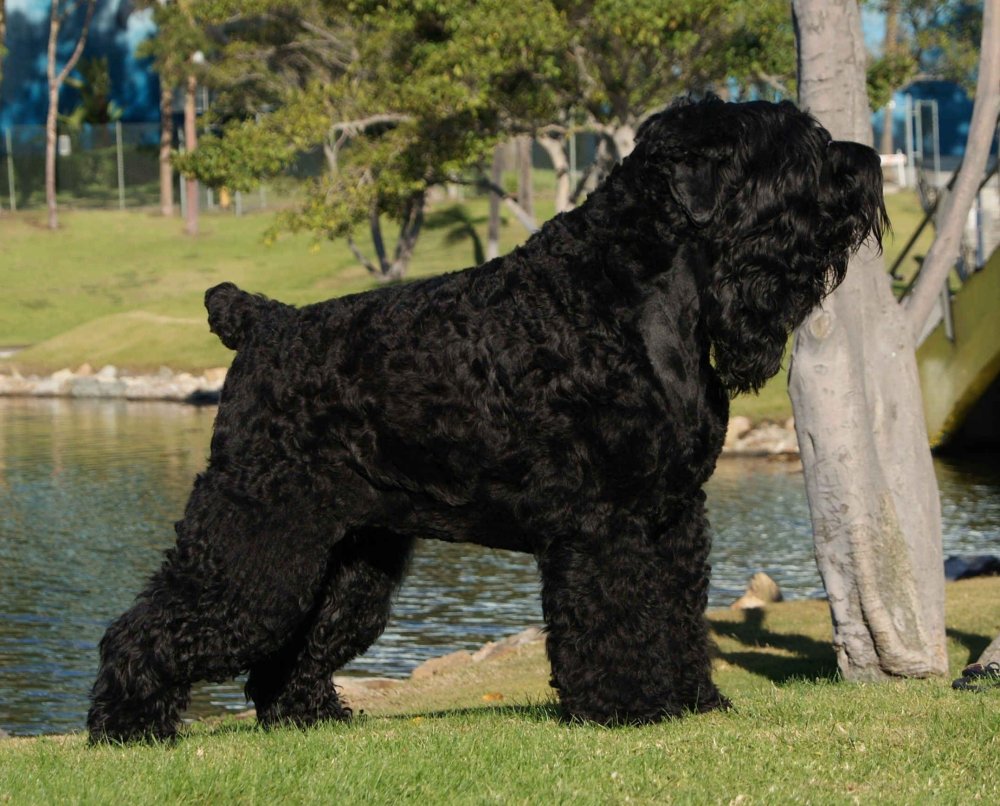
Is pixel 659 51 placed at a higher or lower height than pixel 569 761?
higher

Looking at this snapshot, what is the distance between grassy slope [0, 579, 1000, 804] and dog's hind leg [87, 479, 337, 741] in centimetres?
25

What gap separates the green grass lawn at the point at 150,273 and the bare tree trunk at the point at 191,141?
61cm

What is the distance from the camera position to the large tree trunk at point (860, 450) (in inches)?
364

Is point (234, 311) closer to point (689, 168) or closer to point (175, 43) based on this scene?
point (689, 168)

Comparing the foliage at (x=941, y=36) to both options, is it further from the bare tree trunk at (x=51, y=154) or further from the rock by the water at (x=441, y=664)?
the bare tree trunk at (x=51, y=154)

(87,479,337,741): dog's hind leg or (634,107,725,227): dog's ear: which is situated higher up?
(634,107,725,227): dog's ear

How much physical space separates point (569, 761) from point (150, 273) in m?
48.7

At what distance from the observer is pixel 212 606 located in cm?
559

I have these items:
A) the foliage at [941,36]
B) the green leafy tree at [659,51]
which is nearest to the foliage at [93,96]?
the foliage at [941,36]

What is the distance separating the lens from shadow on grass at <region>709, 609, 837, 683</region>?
10773 millimetres

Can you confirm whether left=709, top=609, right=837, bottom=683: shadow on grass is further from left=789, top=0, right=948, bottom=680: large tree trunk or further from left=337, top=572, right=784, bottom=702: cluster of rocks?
left=337, top=572, right=784, bottom=702: cluster of rocks

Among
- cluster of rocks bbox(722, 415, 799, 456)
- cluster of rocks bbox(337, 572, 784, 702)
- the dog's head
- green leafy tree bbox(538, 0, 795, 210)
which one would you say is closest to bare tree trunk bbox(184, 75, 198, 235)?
green leafy tree bbox(538, 0, 795, 210)

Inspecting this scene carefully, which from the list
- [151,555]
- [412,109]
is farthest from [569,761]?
[412,109]

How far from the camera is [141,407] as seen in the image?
33656 mm
